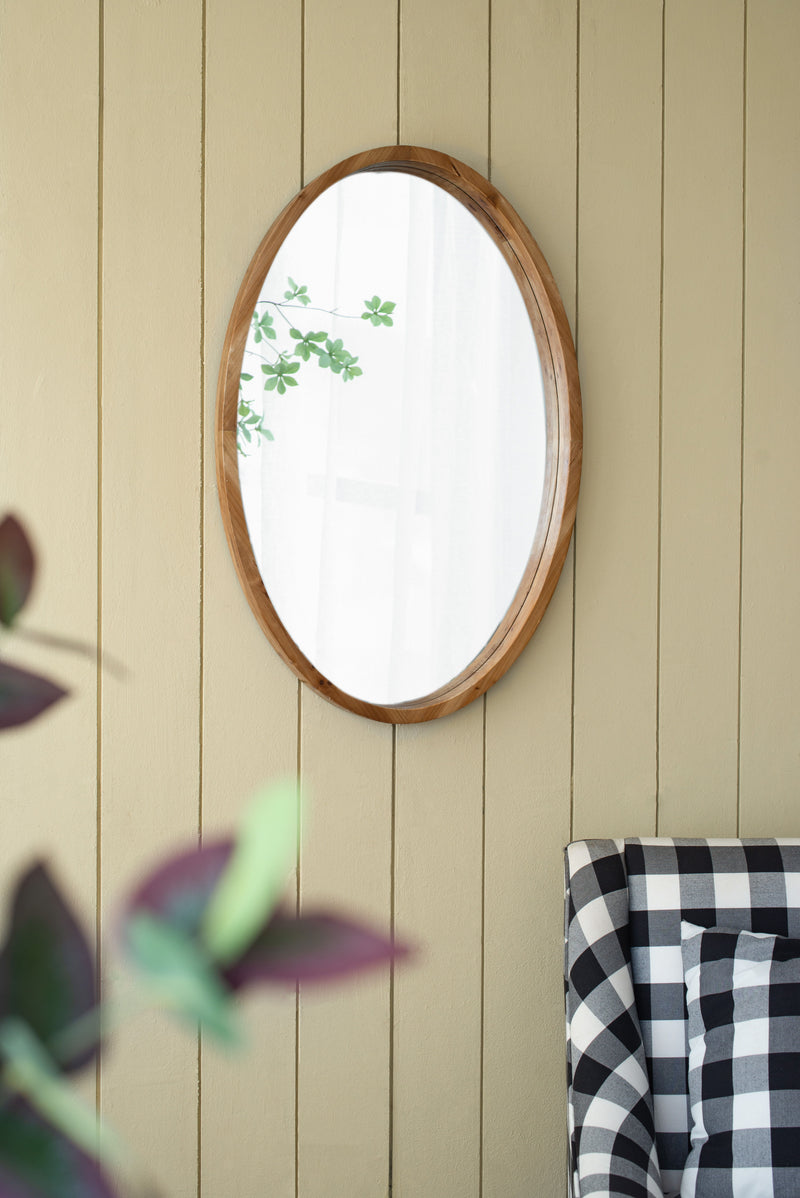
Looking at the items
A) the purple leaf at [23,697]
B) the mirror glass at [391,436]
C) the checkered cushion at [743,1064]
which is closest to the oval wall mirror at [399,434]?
the mirror glass at [391,436]

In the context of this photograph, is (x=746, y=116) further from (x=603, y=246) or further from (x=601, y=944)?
(x=601, y=944)

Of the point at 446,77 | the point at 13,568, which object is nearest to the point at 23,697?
the point at 13,568

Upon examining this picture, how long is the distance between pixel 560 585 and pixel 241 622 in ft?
1.67

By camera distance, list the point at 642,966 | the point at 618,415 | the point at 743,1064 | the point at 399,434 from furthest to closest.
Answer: the point at 618,415 < the point at 399,434 < the point at 642,966 < the point at 743,1064

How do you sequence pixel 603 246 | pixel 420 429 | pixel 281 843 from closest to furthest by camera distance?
pixel 281 843
pixel 420 429
pixel 603 246

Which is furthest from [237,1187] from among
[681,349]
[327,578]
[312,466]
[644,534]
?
[681,349]

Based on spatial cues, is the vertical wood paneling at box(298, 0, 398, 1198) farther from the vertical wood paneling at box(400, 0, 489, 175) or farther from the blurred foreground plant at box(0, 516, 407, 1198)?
the blurred foreground plant at box(0, 516, 407, 1198)

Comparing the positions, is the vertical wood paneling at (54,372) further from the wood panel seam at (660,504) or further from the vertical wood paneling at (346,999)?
the wood panel seam at (660,504)

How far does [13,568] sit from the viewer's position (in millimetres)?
161

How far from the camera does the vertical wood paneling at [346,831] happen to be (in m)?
1.46

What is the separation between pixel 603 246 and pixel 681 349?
21cm

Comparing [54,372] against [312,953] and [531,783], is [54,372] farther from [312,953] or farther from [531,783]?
[312,953]

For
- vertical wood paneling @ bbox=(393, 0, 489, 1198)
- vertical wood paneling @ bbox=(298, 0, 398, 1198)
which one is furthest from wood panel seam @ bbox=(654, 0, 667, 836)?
vertical wood paneling @ bbox=(298, 0, 398, 1198)

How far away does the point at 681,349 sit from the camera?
66.2 inches
